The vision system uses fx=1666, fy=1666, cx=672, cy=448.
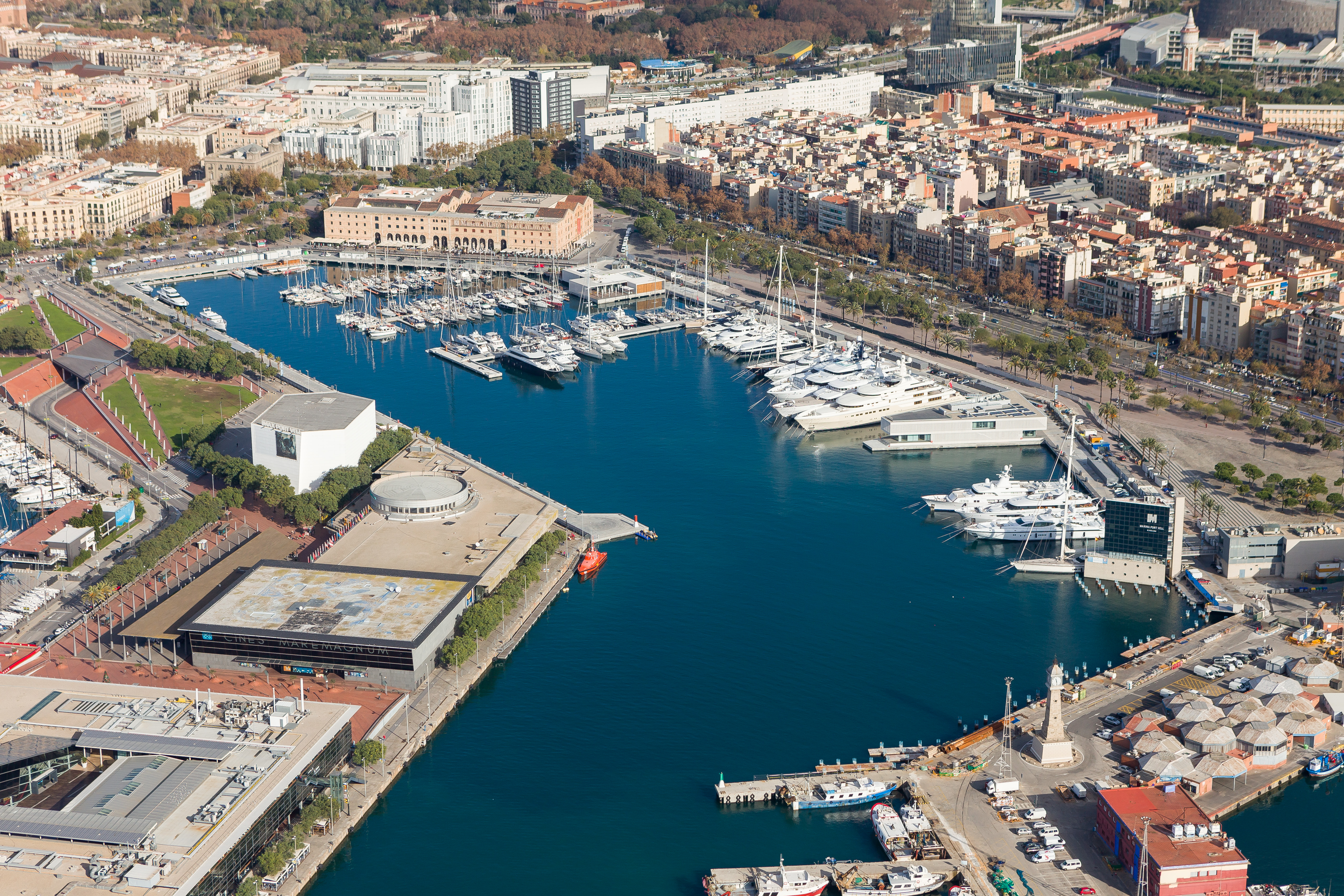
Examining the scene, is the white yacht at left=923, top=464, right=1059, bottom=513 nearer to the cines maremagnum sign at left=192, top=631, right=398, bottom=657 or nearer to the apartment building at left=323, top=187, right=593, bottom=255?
the cines maremagnum sign at left=192, top=631, right=398, bottom=657

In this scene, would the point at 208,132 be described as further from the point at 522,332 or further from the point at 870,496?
the point at 870,496

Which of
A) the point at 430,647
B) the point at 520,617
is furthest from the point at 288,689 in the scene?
the point at 520,617

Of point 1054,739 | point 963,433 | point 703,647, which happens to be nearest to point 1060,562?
point 963,433

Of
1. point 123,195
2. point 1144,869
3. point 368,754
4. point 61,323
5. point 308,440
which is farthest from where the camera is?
point 123,195

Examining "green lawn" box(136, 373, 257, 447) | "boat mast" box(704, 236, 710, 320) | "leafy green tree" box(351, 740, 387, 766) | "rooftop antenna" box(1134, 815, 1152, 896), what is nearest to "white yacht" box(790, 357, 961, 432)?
"boat mast" box(704, 236, 710, 320)

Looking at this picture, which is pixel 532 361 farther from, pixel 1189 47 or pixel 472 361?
pixel 1189 47

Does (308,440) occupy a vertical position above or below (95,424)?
above

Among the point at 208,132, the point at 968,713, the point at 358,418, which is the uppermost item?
the point at 208,132
